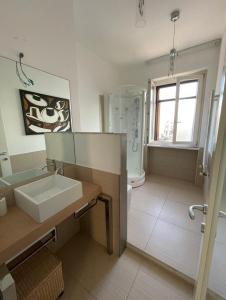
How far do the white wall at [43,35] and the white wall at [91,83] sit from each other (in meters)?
0.66

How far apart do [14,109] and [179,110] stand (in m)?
3.03

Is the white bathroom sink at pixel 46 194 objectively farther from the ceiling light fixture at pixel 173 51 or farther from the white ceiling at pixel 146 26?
the ceiling light fixture at pixel 173 51

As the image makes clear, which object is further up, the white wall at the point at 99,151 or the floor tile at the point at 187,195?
the white wall at the point at 99,151

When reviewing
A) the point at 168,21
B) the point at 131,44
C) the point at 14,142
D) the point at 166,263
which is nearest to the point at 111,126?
the point at 131,44

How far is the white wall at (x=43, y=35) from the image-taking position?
1.25m

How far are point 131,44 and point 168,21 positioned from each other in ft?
2.33

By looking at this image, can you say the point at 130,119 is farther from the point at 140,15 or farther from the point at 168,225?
the point at 168,225

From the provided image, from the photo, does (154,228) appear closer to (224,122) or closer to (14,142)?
(224,122)

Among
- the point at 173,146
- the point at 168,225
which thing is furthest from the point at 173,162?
the point at 168,225

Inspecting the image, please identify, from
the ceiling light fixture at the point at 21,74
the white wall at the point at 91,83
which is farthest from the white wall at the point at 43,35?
the white wall at the point at 91,83

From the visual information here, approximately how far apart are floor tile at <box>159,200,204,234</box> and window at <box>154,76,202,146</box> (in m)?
1.47

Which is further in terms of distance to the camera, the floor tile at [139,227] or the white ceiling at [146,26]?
the white ceiling at [146,26]

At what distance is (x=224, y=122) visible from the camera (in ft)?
1.70

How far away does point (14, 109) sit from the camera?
1210 millimetres
